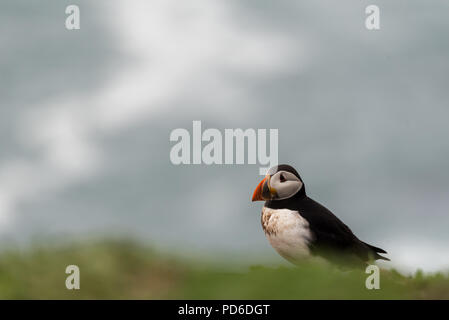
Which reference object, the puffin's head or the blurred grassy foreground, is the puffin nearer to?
the puffin's head

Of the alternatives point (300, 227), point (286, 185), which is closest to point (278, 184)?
point (286, 185)

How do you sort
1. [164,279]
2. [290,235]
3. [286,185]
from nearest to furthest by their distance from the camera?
[164,279], [290,235], [286,185]

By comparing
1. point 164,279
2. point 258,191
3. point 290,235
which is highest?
point 258,191

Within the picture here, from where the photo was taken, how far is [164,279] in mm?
4984

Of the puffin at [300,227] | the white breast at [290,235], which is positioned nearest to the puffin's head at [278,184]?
→ the puffin at [300,227]

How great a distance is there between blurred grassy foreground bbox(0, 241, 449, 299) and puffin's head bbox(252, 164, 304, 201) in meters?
1.06

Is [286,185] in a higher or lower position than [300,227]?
higher

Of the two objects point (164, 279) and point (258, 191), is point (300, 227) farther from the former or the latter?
point (164, 279)

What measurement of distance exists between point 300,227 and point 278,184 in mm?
523

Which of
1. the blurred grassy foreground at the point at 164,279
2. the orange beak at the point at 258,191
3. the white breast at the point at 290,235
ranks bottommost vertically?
the blurred grassy foreground at the point at 164,279

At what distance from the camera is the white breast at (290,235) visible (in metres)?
5.68

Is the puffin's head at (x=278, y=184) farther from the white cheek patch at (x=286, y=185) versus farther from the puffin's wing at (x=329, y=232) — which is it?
the puffin's wing at (x=329, y=232)

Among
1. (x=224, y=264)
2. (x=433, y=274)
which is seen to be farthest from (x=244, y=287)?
(x=433, y=274)

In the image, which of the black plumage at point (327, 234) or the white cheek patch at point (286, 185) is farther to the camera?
the white cheek patch at point (286, 185)
